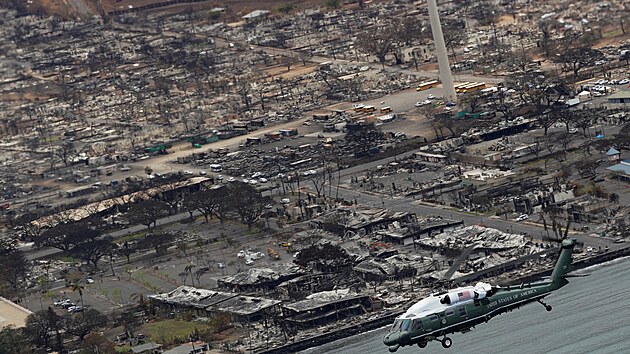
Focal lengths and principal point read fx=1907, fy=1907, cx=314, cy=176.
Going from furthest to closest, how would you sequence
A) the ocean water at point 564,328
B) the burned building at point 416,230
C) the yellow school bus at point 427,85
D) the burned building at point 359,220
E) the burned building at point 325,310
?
the yellow school bus at point 427,85
the burned building at point 359,220
the burned building at point 416,230
the burned building at point 325,310
the ocean water at point 564,328

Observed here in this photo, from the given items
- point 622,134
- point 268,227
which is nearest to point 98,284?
point 268,227

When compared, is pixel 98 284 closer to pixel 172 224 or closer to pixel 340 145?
pixel 172 224

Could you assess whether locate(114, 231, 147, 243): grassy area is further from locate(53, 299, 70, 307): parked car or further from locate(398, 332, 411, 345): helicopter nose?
locate(398, 332, 411, 345): helicopter nose

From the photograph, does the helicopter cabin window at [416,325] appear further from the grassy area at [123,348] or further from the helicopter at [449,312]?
the grassy area at [123,348]

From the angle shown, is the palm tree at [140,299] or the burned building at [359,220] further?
the burned building at [359,220]

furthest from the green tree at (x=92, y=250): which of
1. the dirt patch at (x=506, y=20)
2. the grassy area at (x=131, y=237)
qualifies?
the dirt patch at (x=506, y=20)
